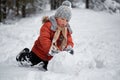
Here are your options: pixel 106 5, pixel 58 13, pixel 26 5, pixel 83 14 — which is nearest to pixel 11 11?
pixel 26 5

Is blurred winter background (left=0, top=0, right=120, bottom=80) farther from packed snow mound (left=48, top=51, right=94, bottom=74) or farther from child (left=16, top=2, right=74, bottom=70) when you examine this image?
child (left=16, top=2, right=74, bottom=70)

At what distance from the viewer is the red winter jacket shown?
174 inches

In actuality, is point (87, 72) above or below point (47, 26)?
below

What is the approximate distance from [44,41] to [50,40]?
0.13 meters

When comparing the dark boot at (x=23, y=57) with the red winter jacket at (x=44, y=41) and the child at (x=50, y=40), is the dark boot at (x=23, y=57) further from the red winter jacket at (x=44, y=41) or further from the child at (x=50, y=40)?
the red winter jacket at (x=44, y=41)

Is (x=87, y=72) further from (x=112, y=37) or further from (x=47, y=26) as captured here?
(x=112, y=37)

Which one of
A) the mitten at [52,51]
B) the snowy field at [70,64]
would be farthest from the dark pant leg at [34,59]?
the mitten at [52,51]

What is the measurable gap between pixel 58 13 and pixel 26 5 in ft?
66.7

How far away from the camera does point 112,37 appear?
36.7ft

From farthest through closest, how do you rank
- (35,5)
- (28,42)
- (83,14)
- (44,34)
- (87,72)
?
(35,5)
(83,14)
(28,42)
(44,34)
(87,72)

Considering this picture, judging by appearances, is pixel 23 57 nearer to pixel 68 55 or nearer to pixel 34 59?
pixel 34 59

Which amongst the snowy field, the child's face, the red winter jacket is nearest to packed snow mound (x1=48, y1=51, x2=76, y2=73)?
the snowy field

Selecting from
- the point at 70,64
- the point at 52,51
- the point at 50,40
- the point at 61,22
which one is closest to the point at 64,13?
the point at 61,22

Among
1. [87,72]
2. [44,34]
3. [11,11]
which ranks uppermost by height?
[44,34]
